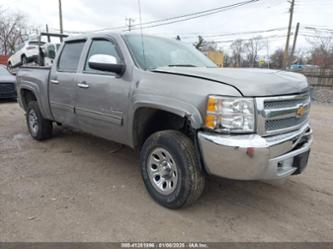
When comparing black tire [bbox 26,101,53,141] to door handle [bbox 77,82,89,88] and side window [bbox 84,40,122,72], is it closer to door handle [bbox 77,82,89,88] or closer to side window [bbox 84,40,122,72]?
door handle [bbox 77,82,89,88]

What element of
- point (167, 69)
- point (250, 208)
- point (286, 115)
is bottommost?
point (250, 208)

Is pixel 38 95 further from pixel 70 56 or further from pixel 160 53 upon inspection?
pixel 160 53

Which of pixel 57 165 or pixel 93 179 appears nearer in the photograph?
pixel 93 179

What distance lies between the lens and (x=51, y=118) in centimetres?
504

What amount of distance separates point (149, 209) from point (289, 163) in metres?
1.50

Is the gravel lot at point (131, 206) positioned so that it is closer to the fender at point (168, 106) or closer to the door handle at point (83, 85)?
the fender at point (168, 106)

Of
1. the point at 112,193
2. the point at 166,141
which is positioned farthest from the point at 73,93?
the point at 166,141

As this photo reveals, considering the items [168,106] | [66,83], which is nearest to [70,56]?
[66,83]

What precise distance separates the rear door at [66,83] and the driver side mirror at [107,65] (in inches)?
39.4

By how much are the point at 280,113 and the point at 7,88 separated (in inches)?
435

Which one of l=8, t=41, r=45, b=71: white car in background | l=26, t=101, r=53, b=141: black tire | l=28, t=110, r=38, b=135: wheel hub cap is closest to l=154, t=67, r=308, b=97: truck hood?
l=26, t=101, r=53, b=141: black tire

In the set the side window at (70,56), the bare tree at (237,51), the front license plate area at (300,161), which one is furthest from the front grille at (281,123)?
the bare tree at (237,51)

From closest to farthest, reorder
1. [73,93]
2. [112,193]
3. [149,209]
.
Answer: [149,209]
[112,193]
[73,93]

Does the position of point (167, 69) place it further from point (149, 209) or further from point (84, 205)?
→ point (84, 205)
